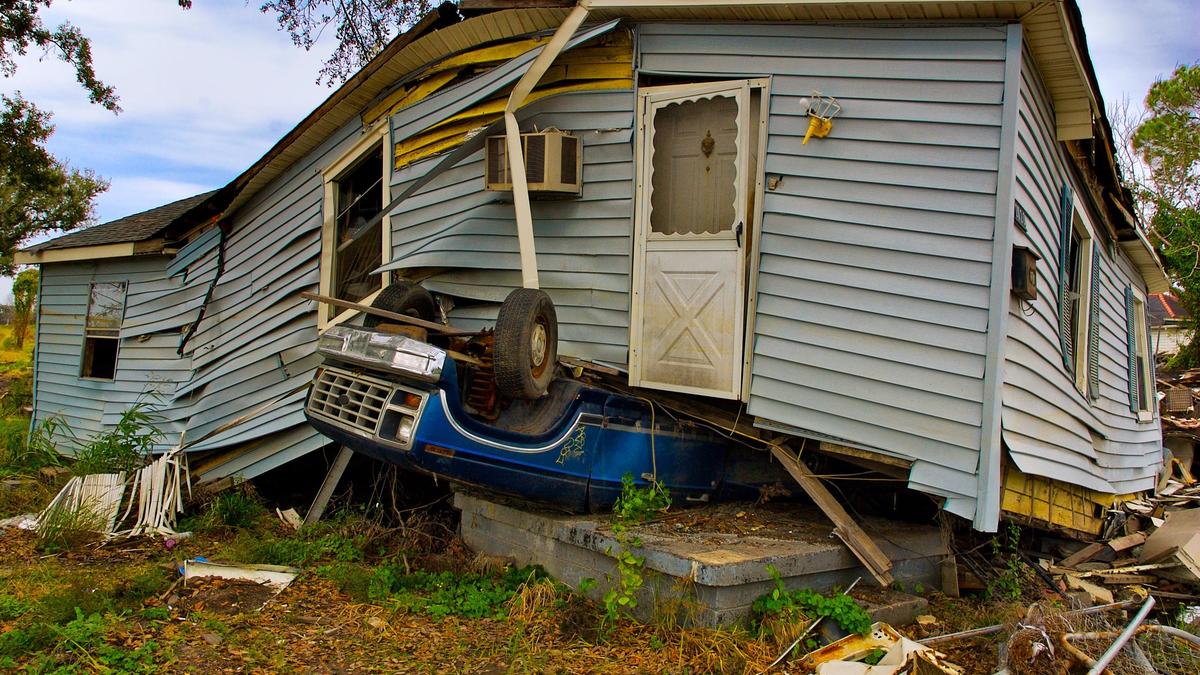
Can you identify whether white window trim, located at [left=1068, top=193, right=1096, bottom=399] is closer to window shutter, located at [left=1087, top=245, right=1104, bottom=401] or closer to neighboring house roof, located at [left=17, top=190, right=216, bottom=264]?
window shutter, located at [left=1087, top=245, right=1104, bottom=401]

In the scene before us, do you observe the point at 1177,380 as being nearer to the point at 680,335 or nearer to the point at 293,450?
the point at 680,335

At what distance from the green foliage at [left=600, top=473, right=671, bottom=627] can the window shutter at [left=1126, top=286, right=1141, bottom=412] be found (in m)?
6.43

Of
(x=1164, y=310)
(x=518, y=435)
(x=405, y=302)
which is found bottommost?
(x=518, y=435)

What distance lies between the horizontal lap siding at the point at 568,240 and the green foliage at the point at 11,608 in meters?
3.41

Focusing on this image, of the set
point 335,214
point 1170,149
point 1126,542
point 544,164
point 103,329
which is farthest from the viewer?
point 1170,149

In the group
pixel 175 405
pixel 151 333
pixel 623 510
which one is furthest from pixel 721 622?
pixel 151 333

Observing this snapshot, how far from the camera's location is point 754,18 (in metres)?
5.73

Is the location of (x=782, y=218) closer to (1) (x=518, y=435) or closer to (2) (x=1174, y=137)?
(1) (x=518, y=435)

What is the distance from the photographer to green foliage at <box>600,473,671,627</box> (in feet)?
15.6

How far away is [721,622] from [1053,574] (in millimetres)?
3336

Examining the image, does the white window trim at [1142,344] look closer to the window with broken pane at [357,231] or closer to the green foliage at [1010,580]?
the green foliage at [1010,580]

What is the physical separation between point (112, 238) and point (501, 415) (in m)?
8.54

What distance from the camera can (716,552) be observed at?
190 inches

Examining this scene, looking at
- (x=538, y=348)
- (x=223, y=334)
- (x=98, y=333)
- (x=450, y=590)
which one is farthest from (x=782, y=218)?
(x=98, y=333)
